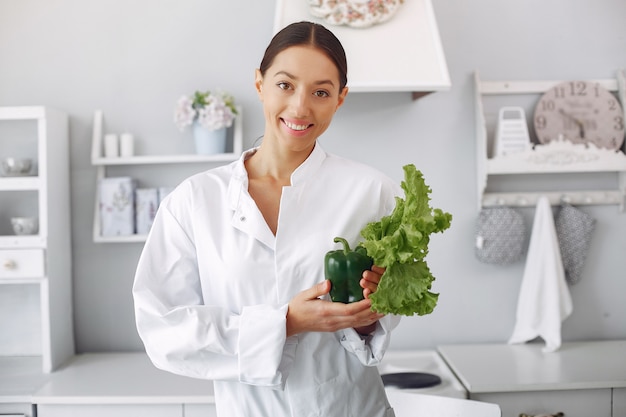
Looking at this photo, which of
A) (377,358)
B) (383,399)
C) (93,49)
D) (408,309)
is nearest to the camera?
(408,309)

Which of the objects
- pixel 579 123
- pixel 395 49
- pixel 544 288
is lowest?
pixel 544 288

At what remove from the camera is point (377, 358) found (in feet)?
3.93

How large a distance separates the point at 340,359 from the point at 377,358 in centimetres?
8

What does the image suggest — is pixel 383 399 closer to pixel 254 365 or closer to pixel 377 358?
pixel 377 358

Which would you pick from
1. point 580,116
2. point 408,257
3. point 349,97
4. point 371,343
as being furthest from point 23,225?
point 580,116

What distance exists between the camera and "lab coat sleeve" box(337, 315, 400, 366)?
120 centimetres

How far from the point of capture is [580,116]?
2398 mm

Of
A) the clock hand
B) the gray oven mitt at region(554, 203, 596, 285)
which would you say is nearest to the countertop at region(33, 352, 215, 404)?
the gray oven mitt at region(554, 203, 596, 285)

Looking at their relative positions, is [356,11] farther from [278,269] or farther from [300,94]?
[278,269]

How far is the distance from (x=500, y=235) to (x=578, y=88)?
0.65 m

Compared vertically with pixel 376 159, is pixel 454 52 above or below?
above

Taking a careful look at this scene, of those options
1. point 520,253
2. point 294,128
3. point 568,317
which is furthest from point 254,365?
point 568,317

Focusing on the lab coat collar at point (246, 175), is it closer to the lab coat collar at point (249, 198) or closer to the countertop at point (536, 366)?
the lab coat collar at point (249, 198)

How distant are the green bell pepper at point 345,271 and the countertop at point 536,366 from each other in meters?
1.05
